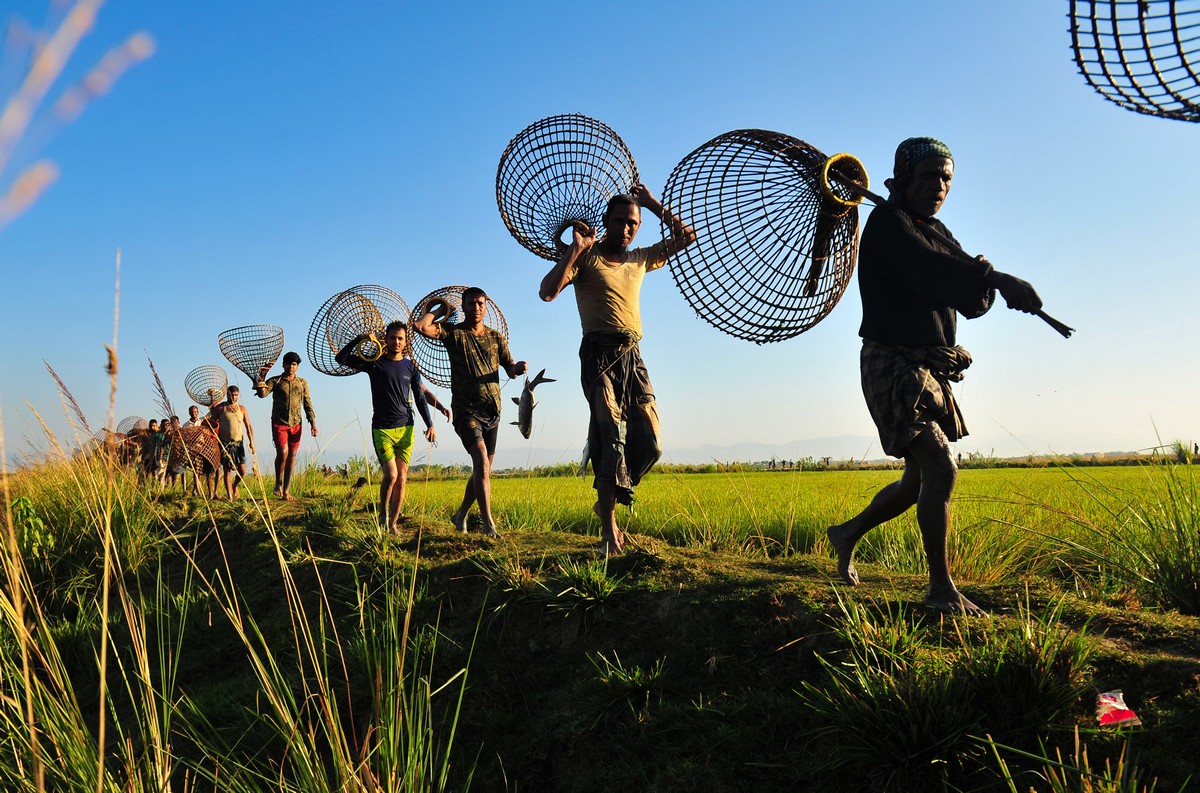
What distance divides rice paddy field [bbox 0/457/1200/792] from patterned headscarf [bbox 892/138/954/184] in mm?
2077

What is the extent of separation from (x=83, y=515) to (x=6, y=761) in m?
5.49

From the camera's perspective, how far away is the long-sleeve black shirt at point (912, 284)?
133 inches

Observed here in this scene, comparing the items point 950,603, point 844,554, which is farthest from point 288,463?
point 950,603

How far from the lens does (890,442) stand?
354cm

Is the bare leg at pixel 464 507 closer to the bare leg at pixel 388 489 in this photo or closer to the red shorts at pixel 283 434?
the bare leg at pixel 388 489

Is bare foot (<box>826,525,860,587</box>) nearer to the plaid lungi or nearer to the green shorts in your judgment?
the plaid lungi

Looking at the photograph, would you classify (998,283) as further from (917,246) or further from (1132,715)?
(1132,715)

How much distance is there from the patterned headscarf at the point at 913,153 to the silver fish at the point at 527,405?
295cm

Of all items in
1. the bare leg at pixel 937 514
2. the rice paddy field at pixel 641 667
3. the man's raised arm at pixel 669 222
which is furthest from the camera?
the man's raised arm at pixel 669 222

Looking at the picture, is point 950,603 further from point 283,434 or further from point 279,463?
point 279,463

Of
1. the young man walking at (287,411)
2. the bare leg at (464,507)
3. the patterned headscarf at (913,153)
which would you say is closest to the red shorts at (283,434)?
the young man walking at (287,411)

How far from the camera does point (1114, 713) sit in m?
2.48

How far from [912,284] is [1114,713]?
1.90 metres

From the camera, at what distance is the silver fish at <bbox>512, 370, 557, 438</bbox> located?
5.75 meters
